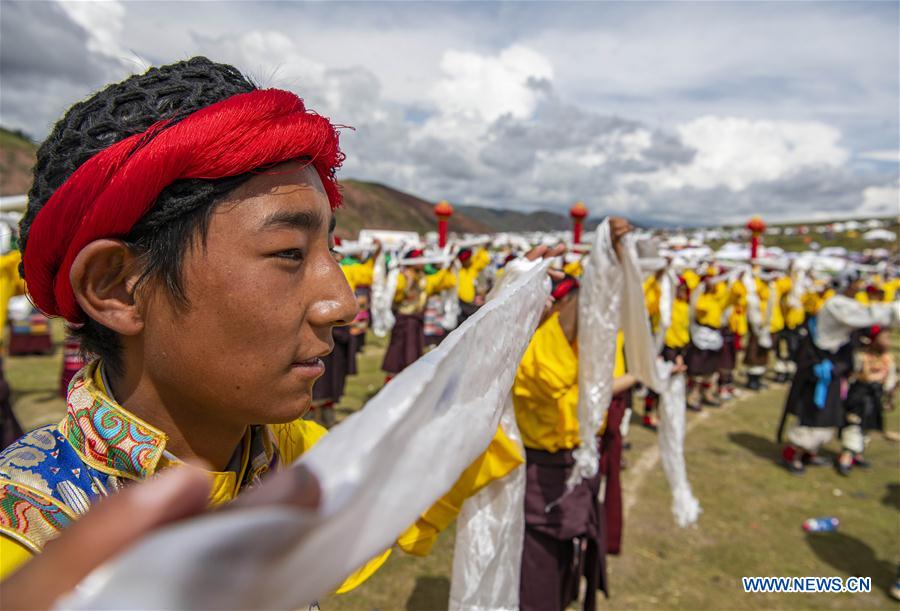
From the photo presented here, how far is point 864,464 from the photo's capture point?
7008 mm

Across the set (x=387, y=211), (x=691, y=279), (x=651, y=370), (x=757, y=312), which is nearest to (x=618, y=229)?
Result: (x=651, y=370)

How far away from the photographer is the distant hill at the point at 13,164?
4225 cm

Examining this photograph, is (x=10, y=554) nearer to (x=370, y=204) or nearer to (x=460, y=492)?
(x=460, y=492)

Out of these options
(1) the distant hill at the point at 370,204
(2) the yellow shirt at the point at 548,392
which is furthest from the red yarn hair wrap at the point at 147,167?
(1) the distant hill at the point at 370,204

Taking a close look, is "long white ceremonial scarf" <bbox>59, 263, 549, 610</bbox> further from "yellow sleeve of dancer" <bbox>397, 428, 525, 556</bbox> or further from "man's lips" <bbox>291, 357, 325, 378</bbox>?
"yellow sleeve of dancer" <bbox>397, 428, 525, 556</bbox>

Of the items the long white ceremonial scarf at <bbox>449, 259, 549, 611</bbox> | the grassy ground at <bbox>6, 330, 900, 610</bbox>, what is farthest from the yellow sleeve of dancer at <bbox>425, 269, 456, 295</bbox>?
the long white ceremonial scarf at <bbox>449, 259, 549, 611</bbox>

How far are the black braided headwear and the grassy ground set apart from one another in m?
3.90

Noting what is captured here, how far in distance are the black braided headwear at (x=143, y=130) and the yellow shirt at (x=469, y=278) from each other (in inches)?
347

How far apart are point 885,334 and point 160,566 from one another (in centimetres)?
808

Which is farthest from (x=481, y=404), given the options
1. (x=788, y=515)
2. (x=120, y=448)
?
(x=788, y=515)

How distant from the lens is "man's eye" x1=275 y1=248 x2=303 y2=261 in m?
0.90

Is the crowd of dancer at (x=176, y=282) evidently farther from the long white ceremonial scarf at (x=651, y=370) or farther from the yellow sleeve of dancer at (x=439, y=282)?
the yellow sleeve of dancer at (x=439, y=282)

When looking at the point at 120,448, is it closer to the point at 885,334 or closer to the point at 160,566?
the point at 160,566

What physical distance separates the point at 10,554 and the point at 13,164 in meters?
59.3
